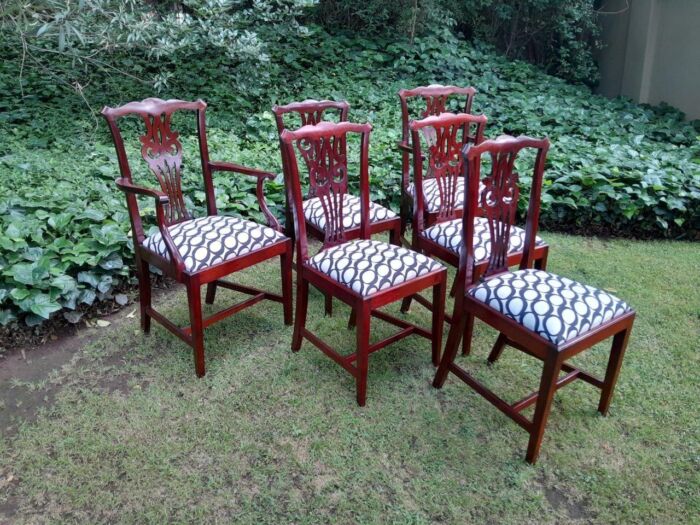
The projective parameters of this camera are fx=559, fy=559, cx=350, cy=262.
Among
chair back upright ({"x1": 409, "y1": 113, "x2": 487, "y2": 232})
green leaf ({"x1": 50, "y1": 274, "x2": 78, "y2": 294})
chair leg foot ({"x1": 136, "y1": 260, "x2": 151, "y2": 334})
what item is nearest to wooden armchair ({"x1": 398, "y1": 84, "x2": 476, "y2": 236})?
chair back upright ({"x1": 409, "y1": 113, "x2": 487, "y2": 232})

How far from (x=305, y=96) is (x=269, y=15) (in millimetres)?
883

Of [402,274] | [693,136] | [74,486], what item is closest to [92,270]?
[74,486]

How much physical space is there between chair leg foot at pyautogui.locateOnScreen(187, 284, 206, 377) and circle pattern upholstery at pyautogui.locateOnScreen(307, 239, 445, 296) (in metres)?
0.48

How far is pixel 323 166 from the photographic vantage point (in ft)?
7.65

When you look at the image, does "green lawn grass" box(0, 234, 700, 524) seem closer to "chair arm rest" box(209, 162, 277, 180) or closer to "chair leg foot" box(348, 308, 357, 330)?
"chair leg foot" box(348, 308, 357, 330)

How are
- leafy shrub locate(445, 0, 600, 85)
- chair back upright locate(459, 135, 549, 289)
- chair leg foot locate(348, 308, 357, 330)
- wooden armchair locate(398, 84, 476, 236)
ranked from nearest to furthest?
chair back upright locate(459, 135, 549, 289)
chair leg foot locate(348, 308, 357, 330)
wooden armchair locate(398, 84, 476, 236)
leafy shrub locate(445, 0, 600, 85)

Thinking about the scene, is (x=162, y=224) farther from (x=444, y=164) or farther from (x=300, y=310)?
(x=444, y=164)

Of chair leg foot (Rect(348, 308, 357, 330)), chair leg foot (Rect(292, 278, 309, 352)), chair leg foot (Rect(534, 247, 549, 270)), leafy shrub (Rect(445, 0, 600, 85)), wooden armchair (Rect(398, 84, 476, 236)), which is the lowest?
chair leg foot (Rect(348, 308, 357, 330))

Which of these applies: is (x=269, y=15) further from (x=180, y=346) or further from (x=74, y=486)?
(x=74, y=486)

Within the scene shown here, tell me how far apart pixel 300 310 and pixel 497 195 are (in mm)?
973

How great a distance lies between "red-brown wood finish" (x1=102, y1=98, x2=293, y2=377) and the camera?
2260mm

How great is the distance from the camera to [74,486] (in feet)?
6.04

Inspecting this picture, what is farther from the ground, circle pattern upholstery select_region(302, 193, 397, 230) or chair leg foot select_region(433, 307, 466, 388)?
circle pattern upholstery select_region(302, 193, 397, 230)

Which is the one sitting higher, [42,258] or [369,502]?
[42,258]
